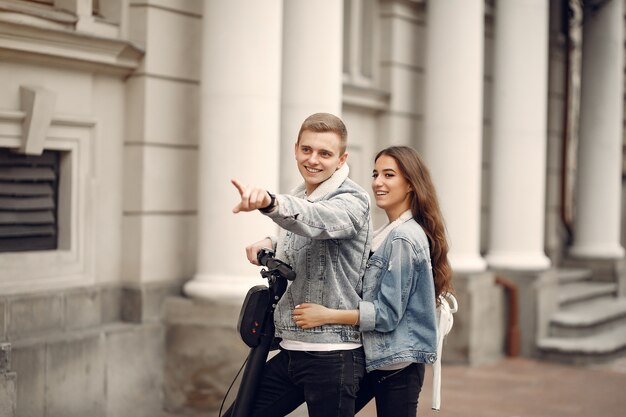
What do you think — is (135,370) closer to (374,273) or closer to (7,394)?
(7,394)

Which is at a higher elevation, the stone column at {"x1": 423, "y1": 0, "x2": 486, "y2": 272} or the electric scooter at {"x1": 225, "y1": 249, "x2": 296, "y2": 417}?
the stone column at {"x1": 423, "y1": 0, "x2": 486, "y2": 272}

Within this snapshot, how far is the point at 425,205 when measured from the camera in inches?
174

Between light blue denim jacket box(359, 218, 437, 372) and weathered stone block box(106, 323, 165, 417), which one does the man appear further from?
weathered stone block box(106, 323, 165, 417)

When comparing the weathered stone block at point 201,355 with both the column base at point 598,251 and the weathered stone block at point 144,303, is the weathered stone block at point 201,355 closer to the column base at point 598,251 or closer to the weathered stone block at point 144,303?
the weathered stone block at point 144,303

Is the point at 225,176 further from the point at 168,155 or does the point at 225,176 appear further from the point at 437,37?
the point at 437,37

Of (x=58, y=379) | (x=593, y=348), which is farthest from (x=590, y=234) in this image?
(x=58, y=379)

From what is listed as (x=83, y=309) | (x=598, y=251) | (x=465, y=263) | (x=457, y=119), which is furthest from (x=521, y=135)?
(x=83, y=309)

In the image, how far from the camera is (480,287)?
11.4 m

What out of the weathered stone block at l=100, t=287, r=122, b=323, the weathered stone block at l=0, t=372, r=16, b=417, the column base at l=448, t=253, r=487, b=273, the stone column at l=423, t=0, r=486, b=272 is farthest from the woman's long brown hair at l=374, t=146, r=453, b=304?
the stone column at l=423, t=0, r=486, b=272

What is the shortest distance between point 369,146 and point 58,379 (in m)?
5.40

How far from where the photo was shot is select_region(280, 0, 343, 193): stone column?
891cm

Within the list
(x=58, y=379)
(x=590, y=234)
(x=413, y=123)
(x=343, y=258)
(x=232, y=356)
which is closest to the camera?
(x=343, y=258)

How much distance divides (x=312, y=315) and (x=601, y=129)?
11895 mm

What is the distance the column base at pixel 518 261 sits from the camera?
12281mm
